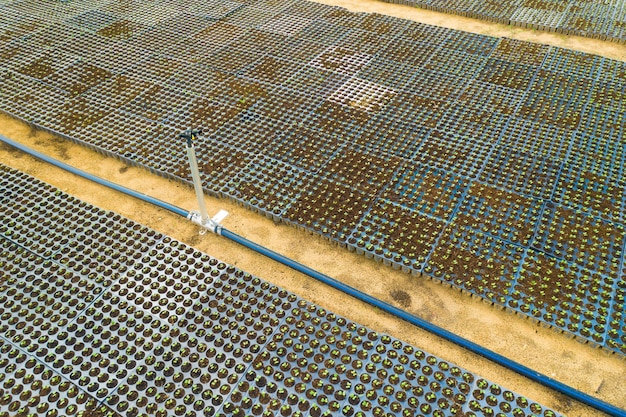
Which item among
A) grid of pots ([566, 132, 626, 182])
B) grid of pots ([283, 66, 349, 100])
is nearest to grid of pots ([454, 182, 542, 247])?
grid of pots ([566, 132, 626, 182])

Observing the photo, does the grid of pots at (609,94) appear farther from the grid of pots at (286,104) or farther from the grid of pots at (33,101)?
the grid of pots at (33,101)

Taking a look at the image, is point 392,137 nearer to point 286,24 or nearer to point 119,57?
point 286,24

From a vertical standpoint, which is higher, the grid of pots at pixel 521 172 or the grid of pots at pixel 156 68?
the grid of pots at pixel 156 68

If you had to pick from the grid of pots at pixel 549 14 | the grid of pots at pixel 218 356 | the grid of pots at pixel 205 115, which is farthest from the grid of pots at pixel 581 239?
the grid of pots at pixel 549 14

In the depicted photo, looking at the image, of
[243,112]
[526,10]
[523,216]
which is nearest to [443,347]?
[523,216]

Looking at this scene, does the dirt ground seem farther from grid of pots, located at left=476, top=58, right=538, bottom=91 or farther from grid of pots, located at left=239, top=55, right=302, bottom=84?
grid of pots, located at left=476, top=58, right=538, bottom=91

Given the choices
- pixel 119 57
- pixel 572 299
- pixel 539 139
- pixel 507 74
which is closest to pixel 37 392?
pixel 572 299

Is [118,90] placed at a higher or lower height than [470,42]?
lower
